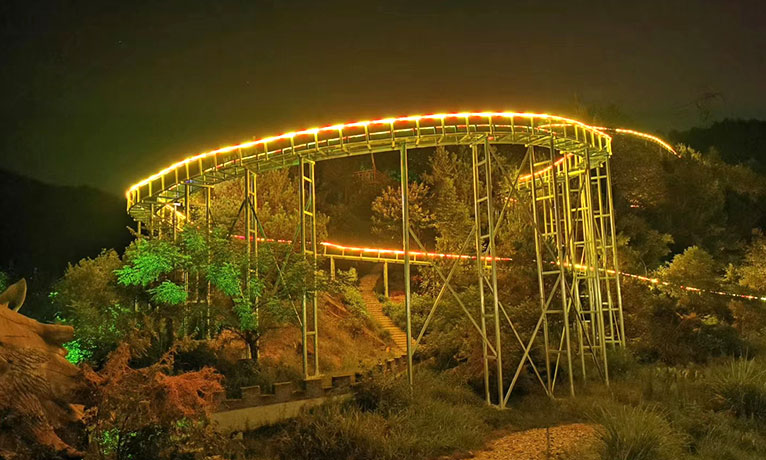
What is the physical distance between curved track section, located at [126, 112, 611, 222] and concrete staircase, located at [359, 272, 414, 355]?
810 centimetres

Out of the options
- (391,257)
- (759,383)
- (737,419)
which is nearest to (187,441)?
(737,419)

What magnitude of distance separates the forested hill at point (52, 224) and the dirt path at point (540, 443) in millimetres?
29569

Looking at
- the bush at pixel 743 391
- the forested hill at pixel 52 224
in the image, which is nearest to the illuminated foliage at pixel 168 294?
the bush at pixel 743 391

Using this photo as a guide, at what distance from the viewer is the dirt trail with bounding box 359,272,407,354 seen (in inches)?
893

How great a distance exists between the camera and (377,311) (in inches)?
1009

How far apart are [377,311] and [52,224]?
83.4 ft

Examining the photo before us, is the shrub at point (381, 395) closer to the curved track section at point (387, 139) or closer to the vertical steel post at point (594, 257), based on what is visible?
the curved track section at point (387, 139)

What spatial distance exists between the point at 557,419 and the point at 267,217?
53.5 feet

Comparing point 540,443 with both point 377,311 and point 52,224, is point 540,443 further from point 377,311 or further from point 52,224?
point 52,224

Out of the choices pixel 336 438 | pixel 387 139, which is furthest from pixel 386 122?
Result: pixel 336 438

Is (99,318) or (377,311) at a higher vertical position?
(99,318)

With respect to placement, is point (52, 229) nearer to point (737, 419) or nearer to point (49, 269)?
point (49, 269)

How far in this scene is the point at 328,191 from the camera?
38031 millimetres

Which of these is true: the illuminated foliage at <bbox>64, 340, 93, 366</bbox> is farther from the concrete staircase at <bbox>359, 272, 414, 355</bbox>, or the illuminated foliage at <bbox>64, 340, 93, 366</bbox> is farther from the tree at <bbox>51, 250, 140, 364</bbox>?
the concrete staircase at <bbox>359, 272, 414, 355</bbox>
